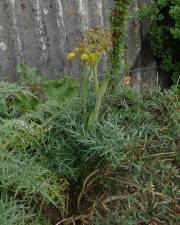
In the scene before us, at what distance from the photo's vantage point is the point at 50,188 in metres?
1.71

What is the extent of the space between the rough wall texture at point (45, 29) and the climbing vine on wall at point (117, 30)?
2.43 ft

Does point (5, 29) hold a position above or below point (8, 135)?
above

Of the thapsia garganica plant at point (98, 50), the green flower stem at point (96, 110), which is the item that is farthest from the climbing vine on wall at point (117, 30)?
the green flower stem at point (96, 110)

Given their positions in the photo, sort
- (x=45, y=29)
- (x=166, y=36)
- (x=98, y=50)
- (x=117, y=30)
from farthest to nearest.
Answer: (x=166, y=36) → (x=45, y=29) → (x=117, y=30) → (x=98, y=50)

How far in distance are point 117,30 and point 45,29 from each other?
0.83 m

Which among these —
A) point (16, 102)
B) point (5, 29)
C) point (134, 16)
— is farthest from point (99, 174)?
point (134, 16)

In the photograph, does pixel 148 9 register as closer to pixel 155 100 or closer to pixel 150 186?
pixel 155 100

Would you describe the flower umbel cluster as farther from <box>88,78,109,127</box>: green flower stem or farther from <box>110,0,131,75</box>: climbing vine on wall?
<box>110,0,131,75</box>: climbing vine on wall

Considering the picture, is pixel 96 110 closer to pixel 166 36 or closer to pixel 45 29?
pixel 45 29

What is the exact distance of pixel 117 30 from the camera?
7.14 ft

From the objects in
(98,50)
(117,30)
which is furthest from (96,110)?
(117,30)

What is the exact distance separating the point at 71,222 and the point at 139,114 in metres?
0.50

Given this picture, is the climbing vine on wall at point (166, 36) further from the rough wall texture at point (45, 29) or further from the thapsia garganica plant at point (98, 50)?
the thapsia garganica plant at point (98, 50)

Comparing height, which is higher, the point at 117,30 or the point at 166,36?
the point at 117,30
